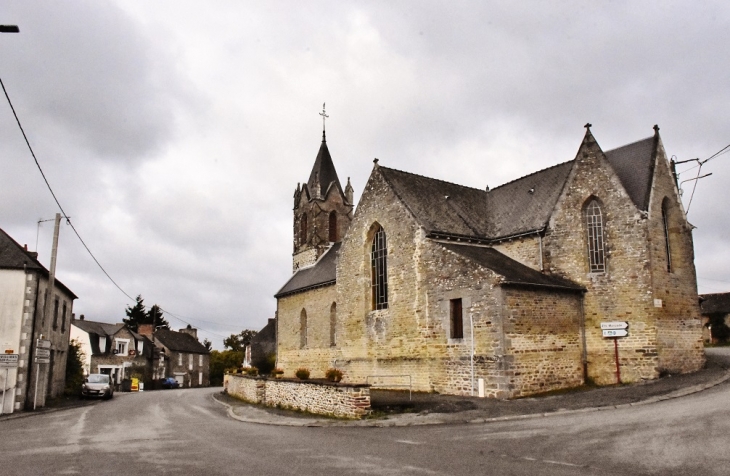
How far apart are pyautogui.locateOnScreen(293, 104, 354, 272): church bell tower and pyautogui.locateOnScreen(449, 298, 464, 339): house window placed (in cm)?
2072

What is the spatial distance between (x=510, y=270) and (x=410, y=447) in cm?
1212

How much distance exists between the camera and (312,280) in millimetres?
36844

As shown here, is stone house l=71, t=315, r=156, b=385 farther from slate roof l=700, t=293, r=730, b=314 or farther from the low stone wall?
slate roof l=700, t=293, r=730, b=314

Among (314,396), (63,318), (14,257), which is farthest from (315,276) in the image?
(314,396)

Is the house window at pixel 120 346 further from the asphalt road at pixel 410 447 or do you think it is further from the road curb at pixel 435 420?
the road curb at pixel 435 420

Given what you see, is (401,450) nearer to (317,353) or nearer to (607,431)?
(607,431)

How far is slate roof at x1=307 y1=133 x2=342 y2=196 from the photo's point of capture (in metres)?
44.7

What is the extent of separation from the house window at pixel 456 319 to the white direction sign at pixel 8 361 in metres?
16.4

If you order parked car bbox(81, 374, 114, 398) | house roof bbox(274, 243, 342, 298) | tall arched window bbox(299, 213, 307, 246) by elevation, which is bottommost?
parked car bbox(81, 374, 114, 398)

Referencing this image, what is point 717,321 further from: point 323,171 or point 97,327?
point 97,327

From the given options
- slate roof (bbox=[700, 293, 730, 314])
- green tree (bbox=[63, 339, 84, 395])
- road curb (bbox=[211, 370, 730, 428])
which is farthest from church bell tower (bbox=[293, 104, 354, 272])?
slate roof (bbox=[700, 293, 730, 314])

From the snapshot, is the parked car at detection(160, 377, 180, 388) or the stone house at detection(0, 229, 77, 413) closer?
the stone house at detection(0, 229, 77, 413)

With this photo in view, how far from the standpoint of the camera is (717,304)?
49.7 metres

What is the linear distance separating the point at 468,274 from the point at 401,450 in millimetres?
11767
